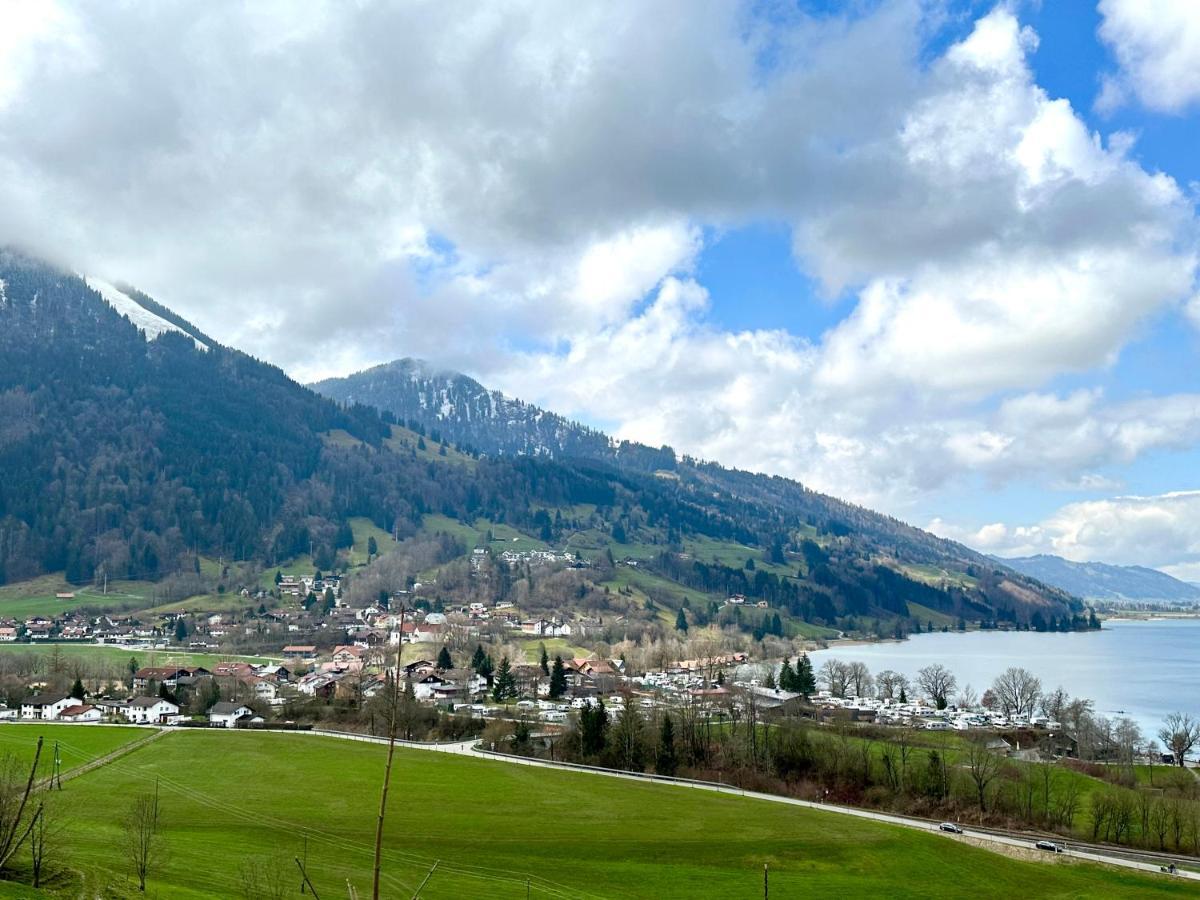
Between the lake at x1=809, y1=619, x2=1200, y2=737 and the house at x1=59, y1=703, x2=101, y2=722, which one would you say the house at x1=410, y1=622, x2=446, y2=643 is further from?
the lake at x1=809, y1=619, x2=1200, y2=737

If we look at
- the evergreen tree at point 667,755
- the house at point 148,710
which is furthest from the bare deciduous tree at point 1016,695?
the house at point 148,710

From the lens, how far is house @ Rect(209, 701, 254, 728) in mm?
87312

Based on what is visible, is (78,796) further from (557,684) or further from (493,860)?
(557,684)

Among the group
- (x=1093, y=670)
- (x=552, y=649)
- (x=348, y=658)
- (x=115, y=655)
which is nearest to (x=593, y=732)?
(x=348, y=658)

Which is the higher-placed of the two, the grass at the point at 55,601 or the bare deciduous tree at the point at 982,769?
the grass at the point at 55,601

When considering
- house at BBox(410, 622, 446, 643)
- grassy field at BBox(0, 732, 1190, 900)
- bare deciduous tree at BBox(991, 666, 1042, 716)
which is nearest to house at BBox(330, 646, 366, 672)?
house at BBox(410, 622, 446, 643)

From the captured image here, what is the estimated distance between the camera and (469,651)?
141500mm

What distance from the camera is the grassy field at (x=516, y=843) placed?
3784 cm

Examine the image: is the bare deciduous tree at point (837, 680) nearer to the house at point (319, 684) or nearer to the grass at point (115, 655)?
the house at point (319, 684)

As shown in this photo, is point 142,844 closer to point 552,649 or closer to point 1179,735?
point 1179,735

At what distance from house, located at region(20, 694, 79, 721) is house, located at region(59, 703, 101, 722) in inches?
20.9

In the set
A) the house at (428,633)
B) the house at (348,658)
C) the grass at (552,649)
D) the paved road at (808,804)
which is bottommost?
the paved road at (808,804)

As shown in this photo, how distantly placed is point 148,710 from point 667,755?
53390 millimetres

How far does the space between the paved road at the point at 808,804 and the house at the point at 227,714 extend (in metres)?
12.3
